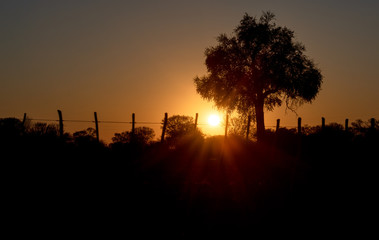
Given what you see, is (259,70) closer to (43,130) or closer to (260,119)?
(260,119)

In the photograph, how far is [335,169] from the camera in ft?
54.8

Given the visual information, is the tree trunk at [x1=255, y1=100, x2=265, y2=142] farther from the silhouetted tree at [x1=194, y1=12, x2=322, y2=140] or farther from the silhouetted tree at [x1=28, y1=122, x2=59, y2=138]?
the silhouetted tree at [x1=28, y1=122, x2=59, y2=138]

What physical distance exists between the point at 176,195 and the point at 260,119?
2667 cm

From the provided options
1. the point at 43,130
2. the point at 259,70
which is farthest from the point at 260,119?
the point at 43,130

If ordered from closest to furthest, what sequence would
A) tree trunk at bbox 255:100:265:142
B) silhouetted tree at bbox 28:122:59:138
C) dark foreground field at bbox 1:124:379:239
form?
dark foreground field at bbox 1:124:379:239 < silhouetted tree at bbox 28:122:59:138 < tree trunk at bbox 255:100:265:142

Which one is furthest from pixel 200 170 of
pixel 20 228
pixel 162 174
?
pixel 20 228

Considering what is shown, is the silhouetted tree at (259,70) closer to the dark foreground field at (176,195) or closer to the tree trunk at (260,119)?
the tree trunk at (260,119)

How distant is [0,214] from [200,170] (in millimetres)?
10683

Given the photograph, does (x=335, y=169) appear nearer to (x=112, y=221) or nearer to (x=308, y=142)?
(x=308, y=142)

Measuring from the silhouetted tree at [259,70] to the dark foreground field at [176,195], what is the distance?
58.1 feet

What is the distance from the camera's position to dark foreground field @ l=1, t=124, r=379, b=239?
8320 millimetres

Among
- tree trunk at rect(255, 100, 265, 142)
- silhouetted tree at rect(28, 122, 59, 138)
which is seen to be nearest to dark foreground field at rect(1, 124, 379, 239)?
silhouetted tree at rect(28, 122, 59, 138)

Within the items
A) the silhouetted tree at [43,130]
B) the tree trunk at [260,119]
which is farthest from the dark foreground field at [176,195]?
the tree trunk at [260,119]

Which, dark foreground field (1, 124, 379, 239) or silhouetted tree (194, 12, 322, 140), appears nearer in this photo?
dark foreground field (1, 124, 379, 239)
